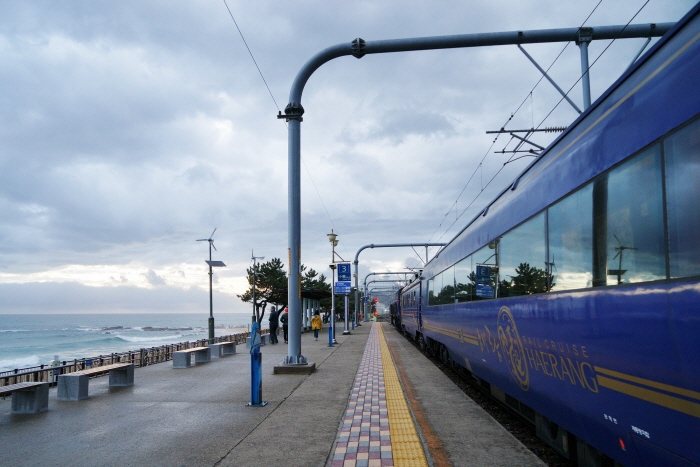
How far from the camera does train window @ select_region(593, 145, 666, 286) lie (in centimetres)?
314

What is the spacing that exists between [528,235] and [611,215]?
215cm

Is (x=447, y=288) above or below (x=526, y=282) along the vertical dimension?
below

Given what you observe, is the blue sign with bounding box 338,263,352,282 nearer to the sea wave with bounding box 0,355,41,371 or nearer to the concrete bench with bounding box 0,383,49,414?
the concrete bench with bounding box 0,383,49,414

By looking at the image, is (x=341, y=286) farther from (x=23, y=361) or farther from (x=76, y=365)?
(x=23, y=361)

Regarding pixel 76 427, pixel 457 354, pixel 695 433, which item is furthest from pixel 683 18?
pixel 457 354

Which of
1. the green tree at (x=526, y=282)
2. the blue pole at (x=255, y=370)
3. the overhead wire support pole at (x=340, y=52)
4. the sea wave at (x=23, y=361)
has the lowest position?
the sea wave at (x=23, y=361)

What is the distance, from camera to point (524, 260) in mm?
5961

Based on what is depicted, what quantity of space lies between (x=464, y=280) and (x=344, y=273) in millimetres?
20182

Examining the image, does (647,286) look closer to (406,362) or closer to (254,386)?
(254,386)

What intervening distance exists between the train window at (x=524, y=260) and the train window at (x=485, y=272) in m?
0.30

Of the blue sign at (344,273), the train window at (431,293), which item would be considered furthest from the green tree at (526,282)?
the blue sign at (344,273)

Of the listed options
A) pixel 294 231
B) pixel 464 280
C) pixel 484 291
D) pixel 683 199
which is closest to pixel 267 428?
pixel 484 291

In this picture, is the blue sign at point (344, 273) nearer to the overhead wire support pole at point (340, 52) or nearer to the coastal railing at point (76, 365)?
the coastal railing at point (76, 365)

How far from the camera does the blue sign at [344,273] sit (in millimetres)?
29781
